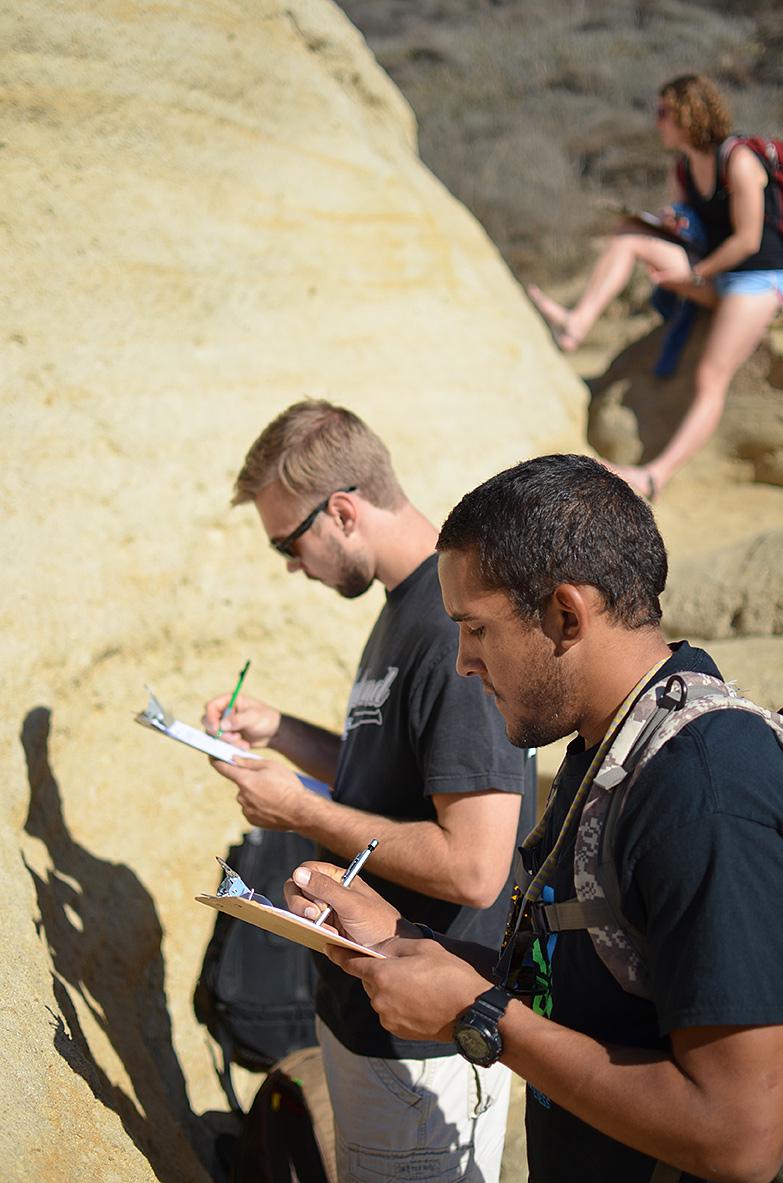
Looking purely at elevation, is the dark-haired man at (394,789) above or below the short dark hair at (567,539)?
below

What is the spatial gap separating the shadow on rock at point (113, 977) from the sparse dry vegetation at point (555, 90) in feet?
30.3

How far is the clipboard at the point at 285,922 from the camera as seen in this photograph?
5.01 feet

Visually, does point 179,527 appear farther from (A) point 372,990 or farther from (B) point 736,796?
(B) point 736,796

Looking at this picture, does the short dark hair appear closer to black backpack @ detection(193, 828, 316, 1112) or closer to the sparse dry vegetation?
black backpack @ detection(193, 828, 316, 1112)

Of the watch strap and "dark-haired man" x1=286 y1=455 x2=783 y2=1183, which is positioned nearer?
"dark-haired man" x1=286 y1=455 x2=783 y2=1183

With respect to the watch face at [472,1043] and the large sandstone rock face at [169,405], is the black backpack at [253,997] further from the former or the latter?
the watch face at [472,1043]

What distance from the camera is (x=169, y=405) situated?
13.3ft

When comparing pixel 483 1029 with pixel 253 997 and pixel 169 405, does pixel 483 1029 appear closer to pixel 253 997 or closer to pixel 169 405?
pixel 253 997

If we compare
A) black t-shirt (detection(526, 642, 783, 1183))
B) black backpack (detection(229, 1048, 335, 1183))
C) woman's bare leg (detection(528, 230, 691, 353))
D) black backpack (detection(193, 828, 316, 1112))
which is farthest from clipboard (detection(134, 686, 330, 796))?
woman's bare leg (detection(528, 230, 691, 353))

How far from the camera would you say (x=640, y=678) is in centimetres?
151

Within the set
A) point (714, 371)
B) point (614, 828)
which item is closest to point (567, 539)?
point (614, 828)

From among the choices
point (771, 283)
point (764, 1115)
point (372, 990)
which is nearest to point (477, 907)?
point (372, 990)

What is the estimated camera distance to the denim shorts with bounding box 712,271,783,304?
5480 millimetres

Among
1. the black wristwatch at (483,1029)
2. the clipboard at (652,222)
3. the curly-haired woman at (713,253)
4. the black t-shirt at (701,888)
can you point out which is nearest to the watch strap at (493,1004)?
the black wristwatch at (483,1029)
